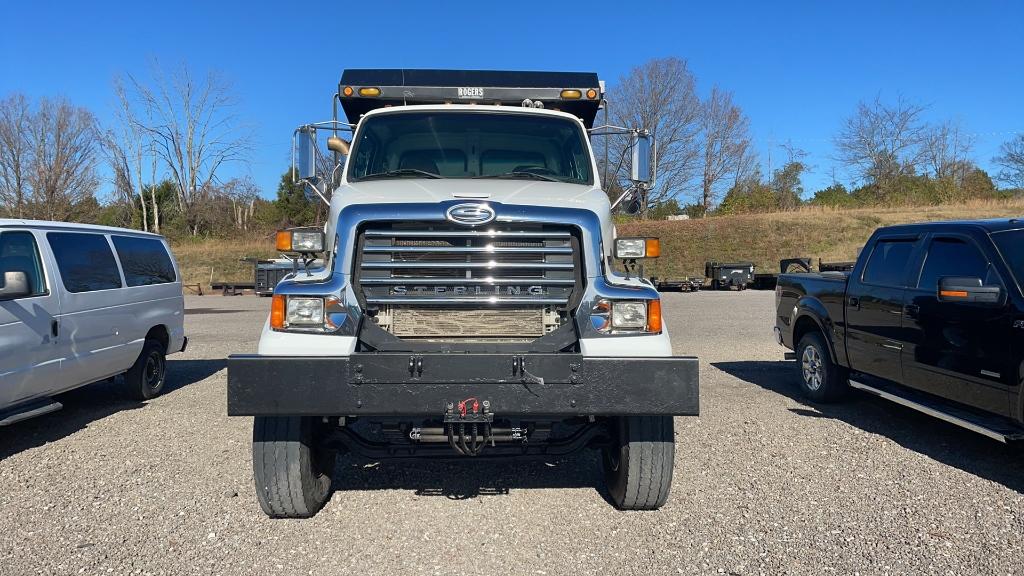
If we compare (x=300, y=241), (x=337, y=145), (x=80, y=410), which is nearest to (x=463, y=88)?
(x=337, y=145)

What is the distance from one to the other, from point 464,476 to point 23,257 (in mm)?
4466

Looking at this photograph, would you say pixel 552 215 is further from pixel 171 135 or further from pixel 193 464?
pixel 171 135

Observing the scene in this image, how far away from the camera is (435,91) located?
591 cm

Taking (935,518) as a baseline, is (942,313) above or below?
above

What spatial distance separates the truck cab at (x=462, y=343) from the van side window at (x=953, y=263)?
2.85 meters

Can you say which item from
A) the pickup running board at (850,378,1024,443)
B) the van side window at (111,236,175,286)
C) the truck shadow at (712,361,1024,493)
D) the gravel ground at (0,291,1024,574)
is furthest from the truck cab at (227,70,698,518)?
the van side window at (111,236,175,286)

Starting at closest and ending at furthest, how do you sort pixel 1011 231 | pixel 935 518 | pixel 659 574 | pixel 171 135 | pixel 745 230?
pixel 659 574, pixel 935 518, pixel 1011 231, pixel 745 230, pixel 171 135

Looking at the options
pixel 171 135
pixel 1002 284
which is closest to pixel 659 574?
pixel 1002 284

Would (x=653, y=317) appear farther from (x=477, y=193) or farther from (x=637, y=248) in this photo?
(x=477, y=193)

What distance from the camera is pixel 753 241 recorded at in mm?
35906

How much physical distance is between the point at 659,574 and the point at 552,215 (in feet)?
6.58

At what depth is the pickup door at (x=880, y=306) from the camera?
19.6 feet

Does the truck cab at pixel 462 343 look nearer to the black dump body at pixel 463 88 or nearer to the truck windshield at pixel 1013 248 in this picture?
the black dump body at pixel 463 88

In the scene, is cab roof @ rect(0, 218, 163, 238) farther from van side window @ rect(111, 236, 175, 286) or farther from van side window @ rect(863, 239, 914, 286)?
van side window @ rect(863, 239, 914, 286)
